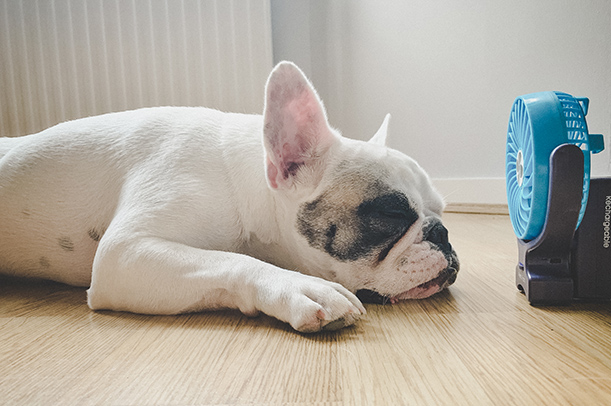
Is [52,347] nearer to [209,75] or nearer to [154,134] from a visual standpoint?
[154,134]

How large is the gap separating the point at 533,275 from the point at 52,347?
3.18 feet

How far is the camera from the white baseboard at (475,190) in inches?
116

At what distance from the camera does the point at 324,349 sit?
819 millimetres

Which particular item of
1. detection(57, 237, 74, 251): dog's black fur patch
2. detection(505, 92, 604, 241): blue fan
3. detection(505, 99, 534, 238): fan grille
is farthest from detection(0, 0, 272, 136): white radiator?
detection(505, 92, 604, 241): blue fan

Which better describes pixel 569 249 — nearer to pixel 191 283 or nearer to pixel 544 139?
pixel 544 139

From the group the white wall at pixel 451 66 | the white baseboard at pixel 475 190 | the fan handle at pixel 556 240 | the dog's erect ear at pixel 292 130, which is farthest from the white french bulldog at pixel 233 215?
the white baseboard at pixel 475 190

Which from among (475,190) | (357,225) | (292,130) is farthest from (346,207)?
(475,190)

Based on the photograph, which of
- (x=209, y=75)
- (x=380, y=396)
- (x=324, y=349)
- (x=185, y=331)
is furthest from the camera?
(x=209, y=75)

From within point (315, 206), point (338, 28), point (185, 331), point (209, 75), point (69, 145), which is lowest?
point (185, 331)

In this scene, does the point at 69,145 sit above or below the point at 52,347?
above

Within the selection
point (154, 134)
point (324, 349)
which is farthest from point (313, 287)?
point (154, 134)

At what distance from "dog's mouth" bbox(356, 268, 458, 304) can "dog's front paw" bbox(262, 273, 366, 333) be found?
17 centimetres

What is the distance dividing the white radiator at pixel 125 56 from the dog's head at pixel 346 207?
6.86ft

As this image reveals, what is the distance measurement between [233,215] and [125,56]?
2303 millimetres
